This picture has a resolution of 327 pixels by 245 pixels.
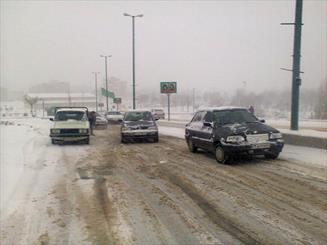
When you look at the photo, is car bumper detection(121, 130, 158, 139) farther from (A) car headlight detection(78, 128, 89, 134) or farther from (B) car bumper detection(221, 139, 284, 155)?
(B) car bumper detection(221, 139, 284, 155)

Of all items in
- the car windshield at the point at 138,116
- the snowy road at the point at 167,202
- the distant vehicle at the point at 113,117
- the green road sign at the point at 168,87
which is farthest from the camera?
the distant vehicle at the point at 113,117

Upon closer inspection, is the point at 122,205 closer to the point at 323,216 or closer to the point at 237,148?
the point at 323,216

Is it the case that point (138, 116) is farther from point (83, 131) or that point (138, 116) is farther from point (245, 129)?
point (245, 129)

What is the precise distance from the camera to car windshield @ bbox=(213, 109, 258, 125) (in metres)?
12.5

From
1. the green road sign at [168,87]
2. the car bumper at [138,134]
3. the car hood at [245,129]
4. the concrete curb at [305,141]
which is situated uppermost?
the green road sign at [168,87]

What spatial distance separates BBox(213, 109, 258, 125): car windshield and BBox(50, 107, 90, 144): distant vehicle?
876cm

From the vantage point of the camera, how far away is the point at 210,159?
12.9m

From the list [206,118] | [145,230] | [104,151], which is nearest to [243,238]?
[145,230]

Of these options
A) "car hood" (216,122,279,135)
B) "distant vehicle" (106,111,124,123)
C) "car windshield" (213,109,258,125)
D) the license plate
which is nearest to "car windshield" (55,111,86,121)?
"car windshield" (213,109,258,125)

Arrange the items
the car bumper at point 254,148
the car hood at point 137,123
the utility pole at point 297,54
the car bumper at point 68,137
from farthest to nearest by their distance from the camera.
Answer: the car hood at point 137,123 → the car bumper at point 68,137 → the utility pole at point 297,54 → the car bumper at point 254,148

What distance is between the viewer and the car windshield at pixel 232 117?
1251cm

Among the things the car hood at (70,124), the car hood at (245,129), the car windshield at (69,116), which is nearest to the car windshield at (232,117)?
the car hood at (245,129)

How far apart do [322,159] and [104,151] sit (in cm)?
864

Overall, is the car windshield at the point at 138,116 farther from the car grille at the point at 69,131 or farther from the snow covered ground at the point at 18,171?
the snow covered ground at the point at 18,171
